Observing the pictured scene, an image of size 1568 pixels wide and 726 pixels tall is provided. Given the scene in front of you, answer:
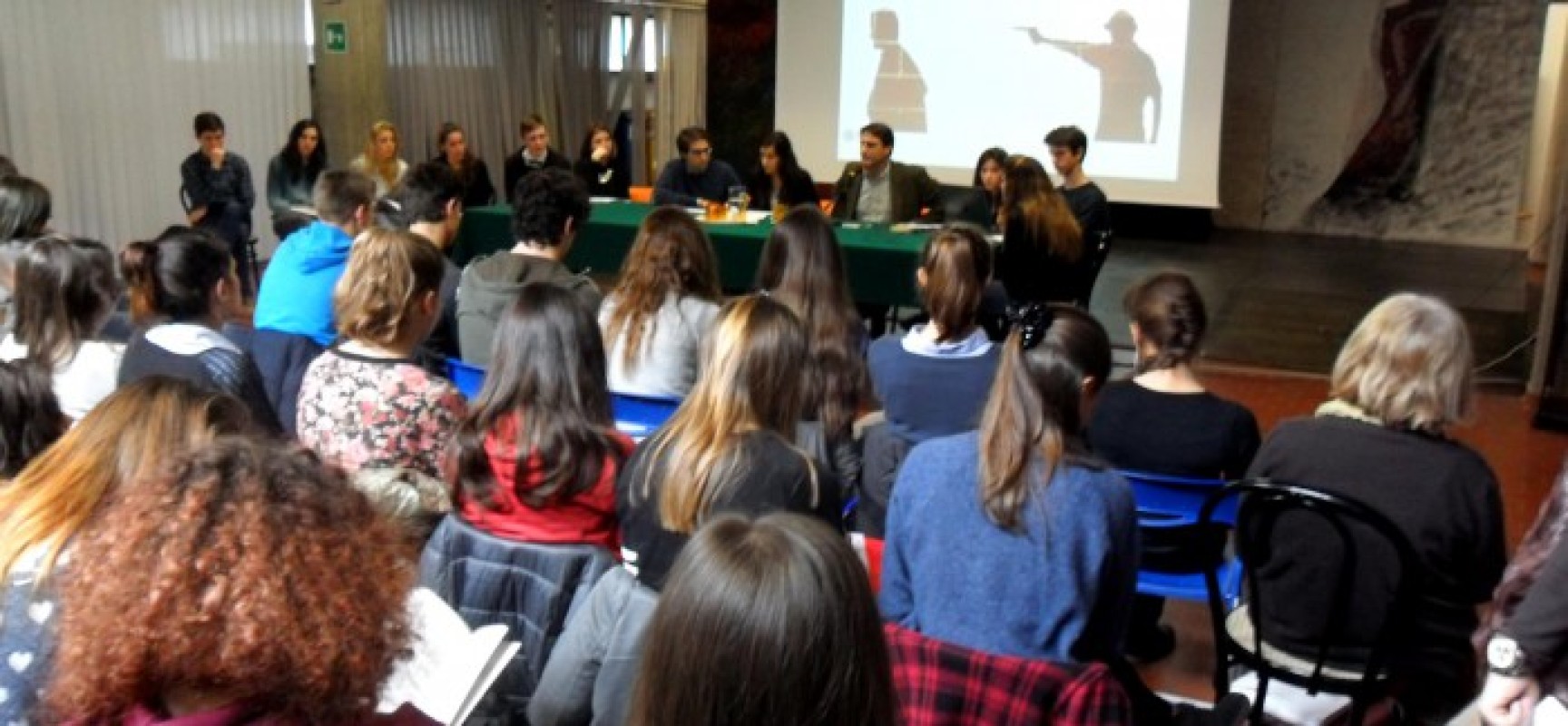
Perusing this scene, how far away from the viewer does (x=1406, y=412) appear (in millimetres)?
2707

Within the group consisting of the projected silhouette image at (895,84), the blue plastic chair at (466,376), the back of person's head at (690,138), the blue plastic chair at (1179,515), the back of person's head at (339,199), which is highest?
the projected silhouette image at (895,84)

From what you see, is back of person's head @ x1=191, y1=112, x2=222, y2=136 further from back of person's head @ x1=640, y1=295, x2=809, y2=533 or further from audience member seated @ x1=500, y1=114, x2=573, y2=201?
back of person's head @ x1=640, y1=295, x2=809, y2=533

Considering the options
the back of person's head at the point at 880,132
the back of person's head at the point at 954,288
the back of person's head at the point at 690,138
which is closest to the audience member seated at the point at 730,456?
the back of person's head at the point at 954,288

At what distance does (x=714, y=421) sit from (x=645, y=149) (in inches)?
500

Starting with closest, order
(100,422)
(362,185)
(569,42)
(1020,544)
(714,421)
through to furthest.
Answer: (100,422), (1020,544), (714,421), (362,185), (569,42)

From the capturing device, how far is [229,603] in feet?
3.91

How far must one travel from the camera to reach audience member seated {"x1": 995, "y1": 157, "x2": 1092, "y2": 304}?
20.9ft

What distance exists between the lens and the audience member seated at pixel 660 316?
3.82 m

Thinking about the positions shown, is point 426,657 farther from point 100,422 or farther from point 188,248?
point 188,248

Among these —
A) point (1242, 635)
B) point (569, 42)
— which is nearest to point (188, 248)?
point (1242, 635)

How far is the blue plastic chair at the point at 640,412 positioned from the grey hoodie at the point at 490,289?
410mm

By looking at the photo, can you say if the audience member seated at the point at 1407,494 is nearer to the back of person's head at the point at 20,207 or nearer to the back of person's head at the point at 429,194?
the back of person's head at the point at 429,194

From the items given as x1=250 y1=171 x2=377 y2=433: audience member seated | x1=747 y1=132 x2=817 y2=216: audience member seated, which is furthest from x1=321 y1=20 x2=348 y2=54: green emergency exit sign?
x1=250 y1=171 x2=377 y2=433: audience member seated

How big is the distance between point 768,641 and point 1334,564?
72.5 inches
